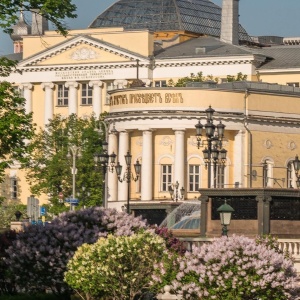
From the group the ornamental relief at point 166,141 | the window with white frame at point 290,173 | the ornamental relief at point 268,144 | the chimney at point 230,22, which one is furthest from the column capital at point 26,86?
the window with white frame at point 290,173

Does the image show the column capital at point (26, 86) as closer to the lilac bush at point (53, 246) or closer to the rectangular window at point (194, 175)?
the rectangular window at point (194, 175)

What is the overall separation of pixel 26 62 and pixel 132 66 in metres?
8.29

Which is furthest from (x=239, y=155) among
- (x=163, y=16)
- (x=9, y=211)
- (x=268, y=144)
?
(x=163, y=16)

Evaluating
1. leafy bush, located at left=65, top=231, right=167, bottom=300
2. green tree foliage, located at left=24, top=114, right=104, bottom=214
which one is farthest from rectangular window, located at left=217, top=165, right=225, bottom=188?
leafy bush, located at left=65, top=231, right=167, bottom=300

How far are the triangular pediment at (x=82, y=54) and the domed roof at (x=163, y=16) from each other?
31.2 ft

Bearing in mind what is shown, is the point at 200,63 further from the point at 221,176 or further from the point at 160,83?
the point at 221,176

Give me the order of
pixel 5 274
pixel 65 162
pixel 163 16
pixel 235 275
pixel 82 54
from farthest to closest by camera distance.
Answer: pixel 163 16, pixel 82 54, pixel 65 162, pixel 5 274, pixel 235 275

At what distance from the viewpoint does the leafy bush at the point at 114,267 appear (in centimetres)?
4638

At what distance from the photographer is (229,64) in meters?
130

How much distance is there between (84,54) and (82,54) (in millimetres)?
189

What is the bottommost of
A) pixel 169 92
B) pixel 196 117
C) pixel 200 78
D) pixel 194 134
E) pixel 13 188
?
pixel 13 188

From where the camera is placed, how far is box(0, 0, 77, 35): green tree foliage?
48.4 metres

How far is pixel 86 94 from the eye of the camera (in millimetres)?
136750

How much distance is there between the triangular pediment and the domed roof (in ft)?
31.2
